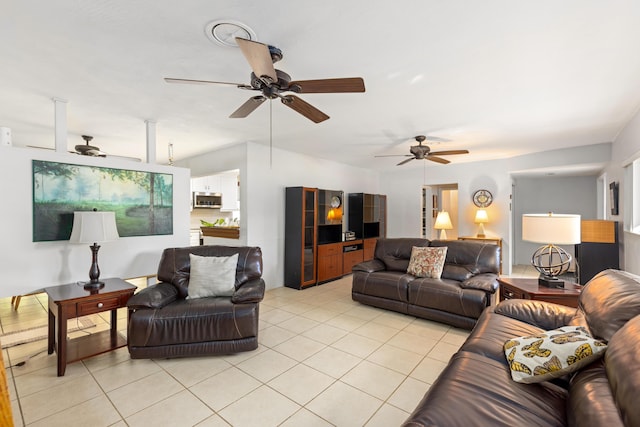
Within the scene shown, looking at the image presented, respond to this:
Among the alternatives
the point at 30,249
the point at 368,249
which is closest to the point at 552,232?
the point at 368,249

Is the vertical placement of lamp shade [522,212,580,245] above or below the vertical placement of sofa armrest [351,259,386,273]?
above

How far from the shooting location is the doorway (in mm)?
7195

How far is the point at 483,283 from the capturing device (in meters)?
3.33

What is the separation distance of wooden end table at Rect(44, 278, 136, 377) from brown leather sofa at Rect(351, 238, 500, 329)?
9.26 feet

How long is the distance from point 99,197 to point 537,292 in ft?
15.0

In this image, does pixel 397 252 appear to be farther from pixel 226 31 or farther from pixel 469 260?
pixel 226 31

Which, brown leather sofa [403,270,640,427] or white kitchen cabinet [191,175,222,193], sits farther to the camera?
white kitchen cabinet [191,175,222,193]

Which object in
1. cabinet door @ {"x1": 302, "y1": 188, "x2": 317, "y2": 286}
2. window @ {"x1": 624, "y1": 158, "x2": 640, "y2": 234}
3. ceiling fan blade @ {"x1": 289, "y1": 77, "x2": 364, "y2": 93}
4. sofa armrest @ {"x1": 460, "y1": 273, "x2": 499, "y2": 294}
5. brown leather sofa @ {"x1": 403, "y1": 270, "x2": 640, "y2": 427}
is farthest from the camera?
cabinet door @ {"x1": 302, "y1": 188, "x2": 317, "y2": 286}

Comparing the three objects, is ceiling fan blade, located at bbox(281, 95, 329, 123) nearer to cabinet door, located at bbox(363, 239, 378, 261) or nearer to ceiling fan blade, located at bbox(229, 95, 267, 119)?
ceiling fan blade, located at bbox(229, 95, 267, 119)

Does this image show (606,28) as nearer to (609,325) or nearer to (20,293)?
(609,325)

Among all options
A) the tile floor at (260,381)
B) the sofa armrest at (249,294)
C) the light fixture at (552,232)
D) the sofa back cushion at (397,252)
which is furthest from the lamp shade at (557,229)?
the sofa armrest at (249,294)

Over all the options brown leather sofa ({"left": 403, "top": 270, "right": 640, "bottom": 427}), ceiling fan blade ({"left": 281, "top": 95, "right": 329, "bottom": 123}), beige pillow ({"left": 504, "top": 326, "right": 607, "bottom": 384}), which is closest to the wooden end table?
ceiling fan blade ({"left": 281, "top": 95, "right": 329, "bottom": 123})

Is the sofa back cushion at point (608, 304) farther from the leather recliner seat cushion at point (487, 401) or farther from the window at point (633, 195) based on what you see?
the window at point (633, 195)

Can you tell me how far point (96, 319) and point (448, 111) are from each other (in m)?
4.88
